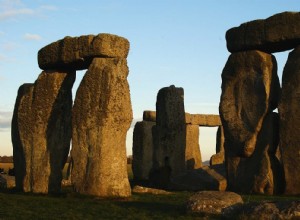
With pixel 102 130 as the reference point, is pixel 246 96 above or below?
above

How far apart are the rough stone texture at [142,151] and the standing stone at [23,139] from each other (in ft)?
27.1

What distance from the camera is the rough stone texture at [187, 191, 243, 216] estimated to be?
950 cm

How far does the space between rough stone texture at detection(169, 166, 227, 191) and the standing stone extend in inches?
201

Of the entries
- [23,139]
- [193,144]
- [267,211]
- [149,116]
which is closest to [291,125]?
[23,139]

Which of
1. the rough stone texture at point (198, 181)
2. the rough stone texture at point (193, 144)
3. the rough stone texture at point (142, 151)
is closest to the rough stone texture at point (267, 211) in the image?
the rough stone texture at point (198, 181)

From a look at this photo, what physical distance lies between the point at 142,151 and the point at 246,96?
750 centimetres

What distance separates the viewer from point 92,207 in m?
10.8

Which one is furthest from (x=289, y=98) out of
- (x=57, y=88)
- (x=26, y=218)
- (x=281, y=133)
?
(x=26, y=218)

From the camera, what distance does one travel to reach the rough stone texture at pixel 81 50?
1295 cm

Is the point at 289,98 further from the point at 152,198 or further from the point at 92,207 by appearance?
the point at 92,207

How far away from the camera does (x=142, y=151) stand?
2309 cm

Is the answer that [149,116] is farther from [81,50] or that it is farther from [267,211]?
[267,211]

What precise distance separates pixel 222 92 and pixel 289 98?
87.9 inches

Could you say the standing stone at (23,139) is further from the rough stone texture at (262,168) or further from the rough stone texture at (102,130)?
the rough stone texture at (262,168)
